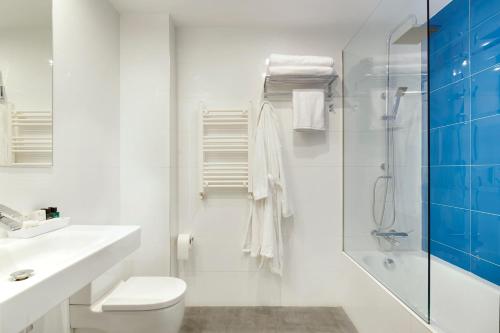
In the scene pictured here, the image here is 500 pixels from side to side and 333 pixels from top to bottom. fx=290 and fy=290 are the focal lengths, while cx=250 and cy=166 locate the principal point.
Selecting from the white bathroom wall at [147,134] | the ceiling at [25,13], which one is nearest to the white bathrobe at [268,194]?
the white bathroom wall at [147,134]

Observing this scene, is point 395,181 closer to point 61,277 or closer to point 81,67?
point 61,277

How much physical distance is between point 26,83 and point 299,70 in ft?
5.54

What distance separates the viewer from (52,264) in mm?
1096

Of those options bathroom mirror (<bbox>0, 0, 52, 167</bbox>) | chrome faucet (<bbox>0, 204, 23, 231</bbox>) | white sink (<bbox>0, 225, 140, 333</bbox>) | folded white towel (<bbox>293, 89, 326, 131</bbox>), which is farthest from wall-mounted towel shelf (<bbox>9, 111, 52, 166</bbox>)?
folded white towel (<bbox>293, 89, 326, 131</bbox>)

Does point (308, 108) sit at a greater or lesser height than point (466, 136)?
greater

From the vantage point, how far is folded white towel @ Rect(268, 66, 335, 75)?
2.19 meters

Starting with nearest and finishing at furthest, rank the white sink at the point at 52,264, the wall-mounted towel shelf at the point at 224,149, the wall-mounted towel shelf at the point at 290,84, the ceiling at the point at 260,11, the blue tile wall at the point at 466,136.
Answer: the white sink at the point at 52,264 < the blue tile wall at the point at 466,136 < the ceiling at the point at 260,11 < the wall-mounted towel shelf at the point at 290,84 < the wall-mounted towel shelf at the point at 224,149

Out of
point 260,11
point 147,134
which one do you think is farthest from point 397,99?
point 147,134

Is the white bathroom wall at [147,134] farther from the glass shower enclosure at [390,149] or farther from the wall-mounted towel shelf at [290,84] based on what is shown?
the glass shower enclosure at [390,149]

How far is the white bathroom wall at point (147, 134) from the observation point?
2.28 meters

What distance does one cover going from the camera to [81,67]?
1821 mm

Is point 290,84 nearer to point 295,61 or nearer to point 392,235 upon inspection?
point 295,61

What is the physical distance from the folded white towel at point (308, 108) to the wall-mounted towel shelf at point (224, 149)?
1.31ft

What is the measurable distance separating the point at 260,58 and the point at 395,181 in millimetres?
1459
